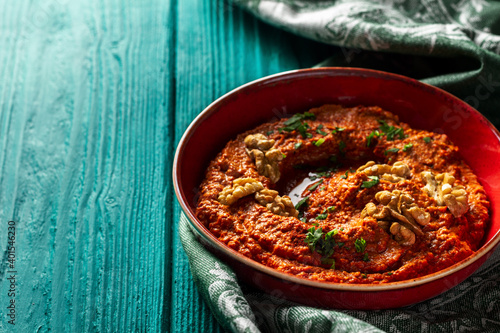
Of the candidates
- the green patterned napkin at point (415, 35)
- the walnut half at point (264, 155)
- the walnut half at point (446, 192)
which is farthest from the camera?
the green patterned napkin at point (415, 35)

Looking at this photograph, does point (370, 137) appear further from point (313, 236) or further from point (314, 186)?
point (313, 236)

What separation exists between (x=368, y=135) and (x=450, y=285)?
A: 0.83 meters

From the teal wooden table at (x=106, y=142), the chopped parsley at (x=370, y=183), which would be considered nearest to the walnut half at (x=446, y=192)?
the chopped parsley at (x=370, y=183)

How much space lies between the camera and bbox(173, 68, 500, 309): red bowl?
2143 mm

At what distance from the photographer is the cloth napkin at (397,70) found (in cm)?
219

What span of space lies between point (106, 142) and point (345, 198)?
4.53ft

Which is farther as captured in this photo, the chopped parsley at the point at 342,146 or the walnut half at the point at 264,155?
the chopped parsley at the point at 342,146

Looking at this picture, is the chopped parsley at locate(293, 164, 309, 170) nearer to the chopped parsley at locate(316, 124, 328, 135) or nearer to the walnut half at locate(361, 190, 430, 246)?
the chopped parsley at locate(316, 124, 328, 135)

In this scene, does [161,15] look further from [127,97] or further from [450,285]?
[450,285]

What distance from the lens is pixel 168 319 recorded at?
7.88 feet

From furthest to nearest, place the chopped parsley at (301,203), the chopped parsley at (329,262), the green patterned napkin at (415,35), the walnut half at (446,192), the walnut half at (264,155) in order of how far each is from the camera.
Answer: the green patterned napkin at (415,35) < the walnut half at (264,155) < the chopped parsley at (301,203) < the walnut half at (446,192) < the chopped parsley at (329,262)

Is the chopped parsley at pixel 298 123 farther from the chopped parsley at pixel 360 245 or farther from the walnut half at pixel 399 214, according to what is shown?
the chopped parsley at pixel 360 245

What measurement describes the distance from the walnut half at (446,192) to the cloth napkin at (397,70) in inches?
12.1

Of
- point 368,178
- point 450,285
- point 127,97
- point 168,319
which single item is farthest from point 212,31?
point 450,285
